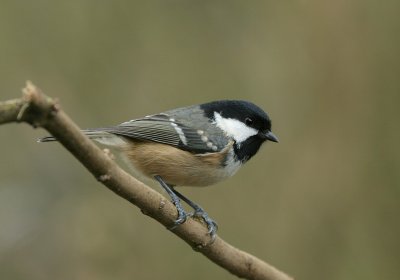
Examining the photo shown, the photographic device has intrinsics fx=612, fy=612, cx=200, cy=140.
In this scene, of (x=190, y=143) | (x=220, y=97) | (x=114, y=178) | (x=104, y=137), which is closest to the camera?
(x=114, y=178)

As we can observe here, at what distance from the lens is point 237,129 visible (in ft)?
11.3

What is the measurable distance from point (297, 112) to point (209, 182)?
1907mm

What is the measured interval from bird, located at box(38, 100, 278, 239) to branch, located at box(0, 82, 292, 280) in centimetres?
19

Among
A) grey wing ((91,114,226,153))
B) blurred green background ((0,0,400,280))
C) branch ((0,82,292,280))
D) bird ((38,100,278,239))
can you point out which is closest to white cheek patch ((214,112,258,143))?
bird ((38,100,278,239))

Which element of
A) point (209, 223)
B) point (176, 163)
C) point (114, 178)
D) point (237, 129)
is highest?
point (114, 178)

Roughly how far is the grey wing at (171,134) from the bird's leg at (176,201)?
0.21 m

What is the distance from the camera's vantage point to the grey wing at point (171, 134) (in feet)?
10.5

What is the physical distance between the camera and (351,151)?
4.77 meters

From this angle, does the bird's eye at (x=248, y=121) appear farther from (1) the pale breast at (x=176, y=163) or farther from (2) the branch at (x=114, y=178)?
(2) the branch at (x=114, y=178)

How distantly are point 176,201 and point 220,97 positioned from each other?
88.4 inches

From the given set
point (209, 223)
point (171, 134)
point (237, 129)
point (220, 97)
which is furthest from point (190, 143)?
point (220, 97)

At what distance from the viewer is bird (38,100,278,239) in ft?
10.5

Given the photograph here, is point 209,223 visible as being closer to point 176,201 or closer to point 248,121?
point 176,201

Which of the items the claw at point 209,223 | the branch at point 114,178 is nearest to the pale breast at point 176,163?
the claw at point 209,223
